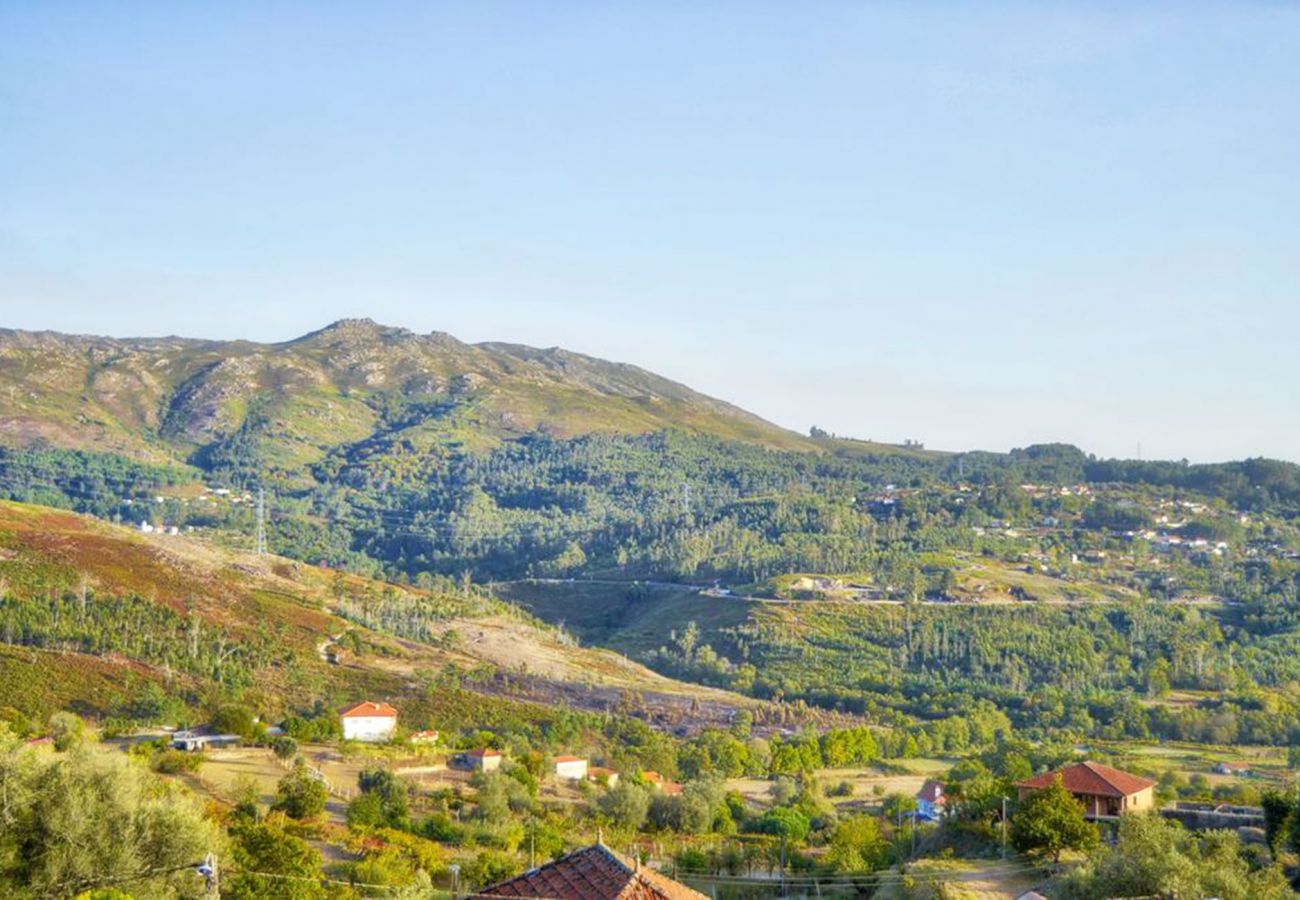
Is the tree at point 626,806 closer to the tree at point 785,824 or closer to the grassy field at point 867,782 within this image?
the tree at point 785,824

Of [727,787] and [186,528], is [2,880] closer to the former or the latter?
[727,787]

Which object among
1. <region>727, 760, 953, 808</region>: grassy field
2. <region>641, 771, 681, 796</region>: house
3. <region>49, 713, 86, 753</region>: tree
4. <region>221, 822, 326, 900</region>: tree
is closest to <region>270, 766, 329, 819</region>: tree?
<region>221, 822, 326, 900</region>: tree

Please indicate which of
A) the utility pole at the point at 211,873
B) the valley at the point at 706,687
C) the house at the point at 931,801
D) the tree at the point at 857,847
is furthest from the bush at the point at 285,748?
the utility pole at the point at 211,873

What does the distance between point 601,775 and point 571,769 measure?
1.36m

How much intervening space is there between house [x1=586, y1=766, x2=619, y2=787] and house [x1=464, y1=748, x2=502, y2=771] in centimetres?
385

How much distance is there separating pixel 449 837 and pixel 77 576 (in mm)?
46491

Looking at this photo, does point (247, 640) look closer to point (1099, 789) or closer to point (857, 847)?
point (857, 847)

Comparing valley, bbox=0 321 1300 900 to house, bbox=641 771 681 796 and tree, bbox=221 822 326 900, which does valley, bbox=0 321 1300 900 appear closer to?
tree, bbox=221 822 326 900

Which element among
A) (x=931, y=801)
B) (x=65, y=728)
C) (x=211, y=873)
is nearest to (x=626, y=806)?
(x=931, y=801)

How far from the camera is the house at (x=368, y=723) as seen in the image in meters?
52.5

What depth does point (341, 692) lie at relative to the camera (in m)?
62.8

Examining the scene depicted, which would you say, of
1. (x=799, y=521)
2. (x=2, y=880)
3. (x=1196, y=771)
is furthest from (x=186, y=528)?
(x=2, y=880)

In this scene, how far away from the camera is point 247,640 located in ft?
226

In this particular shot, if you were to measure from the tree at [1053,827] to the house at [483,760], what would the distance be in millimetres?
19794
